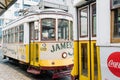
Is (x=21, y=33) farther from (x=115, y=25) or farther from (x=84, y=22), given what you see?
(x=115, y=25)

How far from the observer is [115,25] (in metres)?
4.29

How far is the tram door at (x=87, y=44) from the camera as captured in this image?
5270mm

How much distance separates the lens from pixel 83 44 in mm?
5832

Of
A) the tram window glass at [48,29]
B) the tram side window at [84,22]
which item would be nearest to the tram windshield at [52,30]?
the tram window glass at [48,29]

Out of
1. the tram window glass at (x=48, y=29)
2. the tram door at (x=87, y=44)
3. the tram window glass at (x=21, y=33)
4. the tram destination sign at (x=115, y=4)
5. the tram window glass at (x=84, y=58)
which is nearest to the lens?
the tram destination sign at (x=115, y=4)

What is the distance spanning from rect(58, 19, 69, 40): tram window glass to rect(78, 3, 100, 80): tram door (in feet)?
18.1

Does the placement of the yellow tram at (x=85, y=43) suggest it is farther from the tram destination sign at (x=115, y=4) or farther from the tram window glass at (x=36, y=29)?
the tram window glass at (x=36, y=29)

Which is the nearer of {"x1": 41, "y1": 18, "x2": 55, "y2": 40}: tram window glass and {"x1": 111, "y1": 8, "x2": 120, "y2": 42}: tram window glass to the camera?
{"x1": 111, "y1": 8, "x2": 120, "y2": 42}: tram window glass

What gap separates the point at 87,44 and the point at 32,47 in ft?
22.1

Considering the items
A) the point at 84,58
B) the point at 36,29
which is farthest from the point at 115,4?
the point at 36,29

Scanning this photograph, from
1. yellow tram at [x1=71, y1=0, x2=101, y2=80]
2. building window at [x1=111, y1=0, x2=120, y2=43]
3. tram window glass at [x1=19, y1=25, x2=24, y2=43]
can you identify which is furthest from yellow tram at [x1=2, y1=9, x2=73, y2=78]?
building window at [x1=111, y1=0, x2=120, y2=43]

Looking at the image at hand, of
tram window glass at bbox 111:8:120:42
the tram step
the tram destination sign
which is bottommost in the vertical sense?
the tram step

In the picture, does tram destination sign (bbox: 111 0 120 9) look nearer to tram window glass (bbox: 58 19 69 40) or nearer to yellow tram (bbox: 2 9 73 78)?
yellow tram (bbox: 2 9 73 78)

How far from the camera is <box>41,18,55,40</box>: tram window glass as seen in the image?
1141cm
